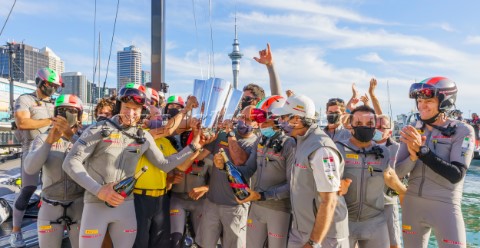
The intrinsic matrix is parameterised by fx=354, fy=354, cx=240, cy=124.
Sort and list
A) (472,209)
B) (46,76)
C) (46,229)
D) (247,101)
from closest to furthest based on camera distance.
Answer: (46,229), (46,76), (247,101), (472,209)

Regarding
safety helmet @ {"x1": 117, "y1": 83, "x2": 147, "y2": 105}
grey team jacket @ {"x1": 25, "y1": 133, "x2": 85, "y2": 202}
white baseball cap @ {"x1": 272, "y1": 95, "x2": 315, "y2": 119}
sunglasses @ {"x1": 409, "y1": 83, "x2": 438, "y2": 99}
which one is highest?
sunglasses @ {"x1": 409, "y1": 83, "x2": 438, "y2": 99}

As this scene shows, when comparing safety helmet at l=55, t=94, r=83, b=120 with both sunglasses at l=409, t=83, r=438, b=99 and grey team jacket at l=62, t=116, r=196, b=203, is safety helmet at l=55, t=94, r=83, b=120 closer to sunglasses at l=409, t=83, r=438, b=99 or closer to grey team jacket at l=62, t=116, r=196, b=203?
grey team jacket at l=62, t=116, r=196, b=203

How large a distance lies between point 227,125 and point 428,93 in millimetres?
2207

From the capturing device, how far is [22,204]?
4.98m

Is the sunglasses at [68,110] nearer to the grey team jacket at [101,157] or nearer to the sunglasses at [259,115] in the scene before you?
the grey team jacket at [101,157]

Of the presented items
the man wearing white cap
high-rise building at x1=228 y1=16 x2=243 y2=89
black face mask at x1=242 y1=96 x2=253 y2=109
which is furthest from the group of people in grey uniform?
high-rise building at x1=228 y1=16 x2=243 y2=89

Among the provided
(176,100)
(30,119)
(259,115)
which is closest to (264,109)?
(259,115)

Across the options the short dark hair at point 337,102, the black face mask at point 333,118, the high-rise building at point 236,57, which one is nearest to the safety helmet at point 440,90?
the black face mask at point 333,118

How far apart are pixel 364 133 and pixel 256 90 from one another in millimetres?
2279

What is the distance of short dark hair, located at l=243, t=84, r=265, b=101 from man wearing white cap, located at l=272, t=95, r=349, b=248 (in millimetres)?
1916

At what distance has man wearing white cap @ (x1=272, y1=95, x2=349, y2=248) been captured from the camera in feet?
9.75

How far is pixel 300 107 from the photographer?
3418mm

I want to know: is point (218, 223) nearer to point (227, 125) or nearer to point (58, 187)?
point (227, 125)

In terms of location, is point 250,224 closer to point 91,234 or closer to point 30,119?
point 91,234
